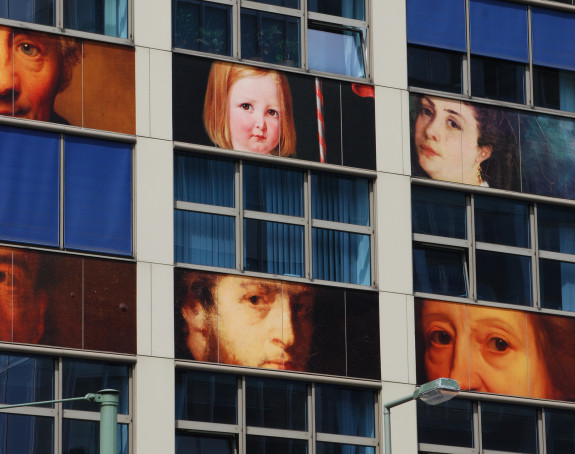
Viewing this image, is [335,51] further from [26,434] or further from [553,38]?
[26,434]

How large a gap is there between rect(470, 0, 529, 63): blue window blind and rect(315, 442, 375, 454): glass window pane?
701cm

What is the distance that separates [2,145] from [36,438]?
13.4 feet

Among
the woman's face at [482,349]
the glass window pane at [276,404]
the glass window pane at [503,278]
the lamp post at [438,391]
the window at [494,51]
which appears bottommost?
the lamp post at [438,391]

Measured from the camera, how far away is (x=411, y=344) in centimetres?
2742

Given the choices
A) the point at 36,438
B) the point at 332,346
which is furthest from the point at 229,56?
the point at 36,438

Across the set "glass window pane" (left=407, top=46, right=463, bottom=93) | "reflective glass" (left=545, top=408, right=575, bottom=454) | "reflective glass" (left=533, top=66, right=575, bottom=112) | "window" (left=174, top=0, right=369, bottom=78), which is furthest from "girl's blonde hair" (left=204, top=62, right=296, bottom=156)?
"reflective glass" (left=545, top=408, right=575, bottom=454)

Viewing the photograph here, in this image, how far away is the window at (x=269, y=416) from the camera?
84.1 feet

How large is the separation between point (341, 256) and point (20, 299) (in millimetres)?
5330

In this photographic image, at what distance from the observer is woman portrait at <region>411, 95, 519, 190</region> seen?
28625 millimetres

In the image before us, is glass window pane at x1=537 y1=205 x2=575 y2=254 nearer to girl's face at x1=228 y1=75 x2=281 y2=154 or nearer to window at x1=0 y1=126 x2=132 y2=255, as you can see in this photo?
girl's face at x1=228 y1=75 x2=281 y2=154

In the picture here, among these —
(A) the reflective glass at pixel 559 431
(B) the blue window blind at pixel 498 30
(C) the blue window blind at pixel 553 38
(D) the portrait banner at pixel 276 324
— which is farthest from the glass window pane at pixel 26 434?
(C) the blue window blind at pixel 553 38

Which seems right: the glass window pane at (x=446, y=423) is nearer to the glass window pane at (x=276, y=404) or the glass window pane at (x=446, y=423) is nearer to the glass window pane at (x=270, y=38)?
the glass window pane at (x=276, y=404)

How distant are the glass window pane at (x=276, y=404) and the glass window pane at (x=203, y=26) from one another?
202 inches

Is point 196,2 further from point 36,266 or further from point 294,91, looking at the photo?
point 36,266
